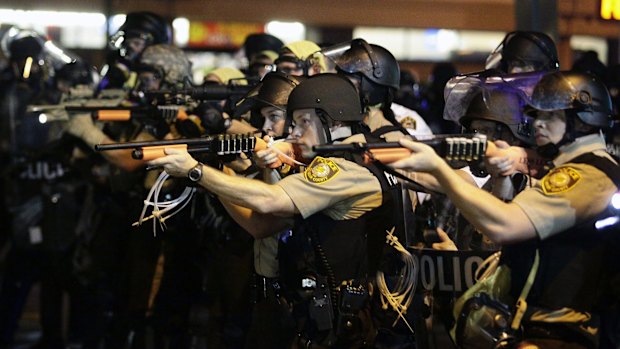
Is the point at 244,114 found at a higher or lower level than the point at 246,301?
higher

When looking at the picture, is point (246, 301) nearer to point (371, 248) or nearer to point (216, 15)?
point (371, 248)

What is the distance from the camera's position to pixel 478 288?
5723 mm

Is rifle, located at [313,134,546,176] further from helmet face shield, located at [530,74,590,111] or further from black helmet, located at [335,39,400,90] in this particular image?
black helmet, located at [335,39,400,90]

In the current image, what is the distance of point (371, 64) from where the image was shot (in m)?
7.06

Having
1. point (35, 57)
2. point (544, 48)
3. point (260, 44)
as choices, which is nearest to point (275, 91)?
point (544, 48)

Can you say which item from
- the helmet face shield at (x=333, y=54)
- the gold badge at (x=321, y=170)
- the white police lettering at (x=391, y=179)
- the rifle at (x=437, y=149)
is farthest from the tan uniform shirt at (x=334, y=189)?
the helmet face shield at (x=333, y=54)

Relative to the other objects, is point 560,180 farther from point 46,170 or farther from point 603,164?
point 46,170

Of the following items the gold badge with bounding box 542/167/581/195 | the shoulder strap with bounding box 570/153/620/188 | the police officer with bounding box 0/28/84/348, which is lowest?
the police officer with bounding box 0/28/84/348

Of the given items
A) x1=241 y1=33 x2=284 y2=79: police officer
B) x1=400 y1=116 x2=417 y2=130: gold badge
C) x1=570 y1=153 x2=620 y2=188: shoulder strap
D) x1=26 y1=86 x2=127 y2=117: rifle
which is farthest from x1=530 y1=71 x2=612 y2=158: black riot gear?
x1=26 y1=86 x2=127 y2=117: rifle

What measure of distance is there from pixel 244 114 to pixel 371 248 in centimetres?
197

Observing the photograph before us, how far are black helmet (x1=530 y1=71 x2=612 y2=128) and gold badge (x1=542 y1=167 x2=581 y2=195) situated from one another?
1.03ft

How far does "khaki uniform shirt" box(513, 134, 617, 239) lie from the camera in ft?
16.3

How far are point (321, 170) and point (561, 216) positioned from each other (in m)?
1.26

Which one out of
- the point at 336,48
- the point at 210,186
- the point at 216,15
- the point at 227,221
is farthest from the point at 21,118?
the point at 216,15
